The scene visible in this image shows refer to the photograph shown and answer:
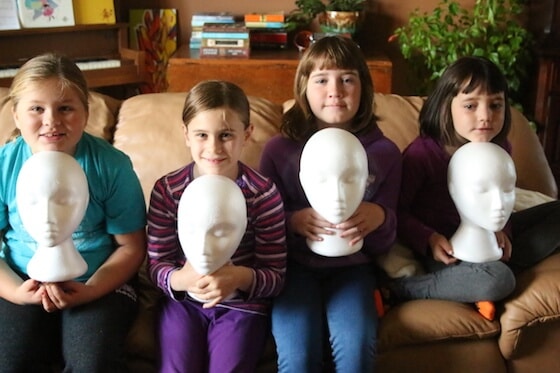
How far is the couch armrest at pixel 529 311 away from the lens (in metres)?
1.45

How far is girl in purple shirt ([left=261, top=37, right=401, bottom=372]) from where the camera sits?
4.53 feet

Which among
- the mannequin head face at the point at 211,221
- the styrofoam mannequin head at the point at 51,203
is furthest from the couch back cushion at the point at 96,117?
the mannequin head face at the point at 211,221

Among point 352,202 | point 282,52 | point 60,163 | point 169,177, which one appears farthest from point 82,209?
point 282,52

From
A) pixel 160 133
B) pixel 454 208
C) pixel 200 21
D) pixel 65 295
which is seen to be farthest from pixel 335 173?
pixel 200 21

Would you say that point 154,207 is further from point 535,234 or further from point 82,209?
point 535,234

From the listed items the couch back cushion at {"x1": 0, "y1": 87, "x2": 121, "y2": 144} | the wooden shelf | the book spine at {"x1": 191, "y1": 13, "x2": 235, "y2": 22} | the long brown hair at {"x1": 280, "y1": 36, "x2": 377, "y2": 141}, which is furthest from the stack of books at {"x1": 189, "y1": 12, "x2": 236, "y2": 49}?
the long brown hair at {"x1": 280, "y1": 36, "x2": 377, "y2": 141}

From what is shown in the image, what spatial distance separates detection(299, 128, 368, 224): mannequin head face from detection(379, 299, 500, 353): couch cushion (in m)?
0.31

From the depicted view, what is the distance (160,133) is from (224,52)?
1.14 m

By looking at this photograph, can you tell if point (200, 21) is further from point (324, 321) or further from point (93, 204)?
point (324, 321)

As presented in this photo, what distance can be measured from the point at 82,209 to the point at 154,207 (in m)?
0.19

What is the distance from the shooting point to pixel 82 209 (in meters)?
1.24

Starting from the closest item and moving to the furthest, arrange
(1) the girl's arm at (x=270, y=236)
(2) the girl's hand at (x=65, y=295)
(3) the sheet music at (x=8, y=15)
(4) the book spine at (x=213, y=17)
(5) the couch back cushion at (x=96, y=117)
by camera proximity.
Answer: (2) the girl's hand at (x=65, y=295) → (1) the girl's arm at (x=270, y=236) → (5) the couch back cushion at (x=96, y=117) → (3) the sheet music at (x=8, y=15) → (4) the book spine at (x=213, y=17)

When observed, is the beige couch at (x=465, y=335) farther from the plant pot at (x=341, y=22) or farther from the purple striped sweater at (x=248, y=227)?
the plant pot at (x=341, y=22)

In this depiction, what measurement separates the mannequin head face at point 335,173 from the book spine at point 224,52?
1.70 m
